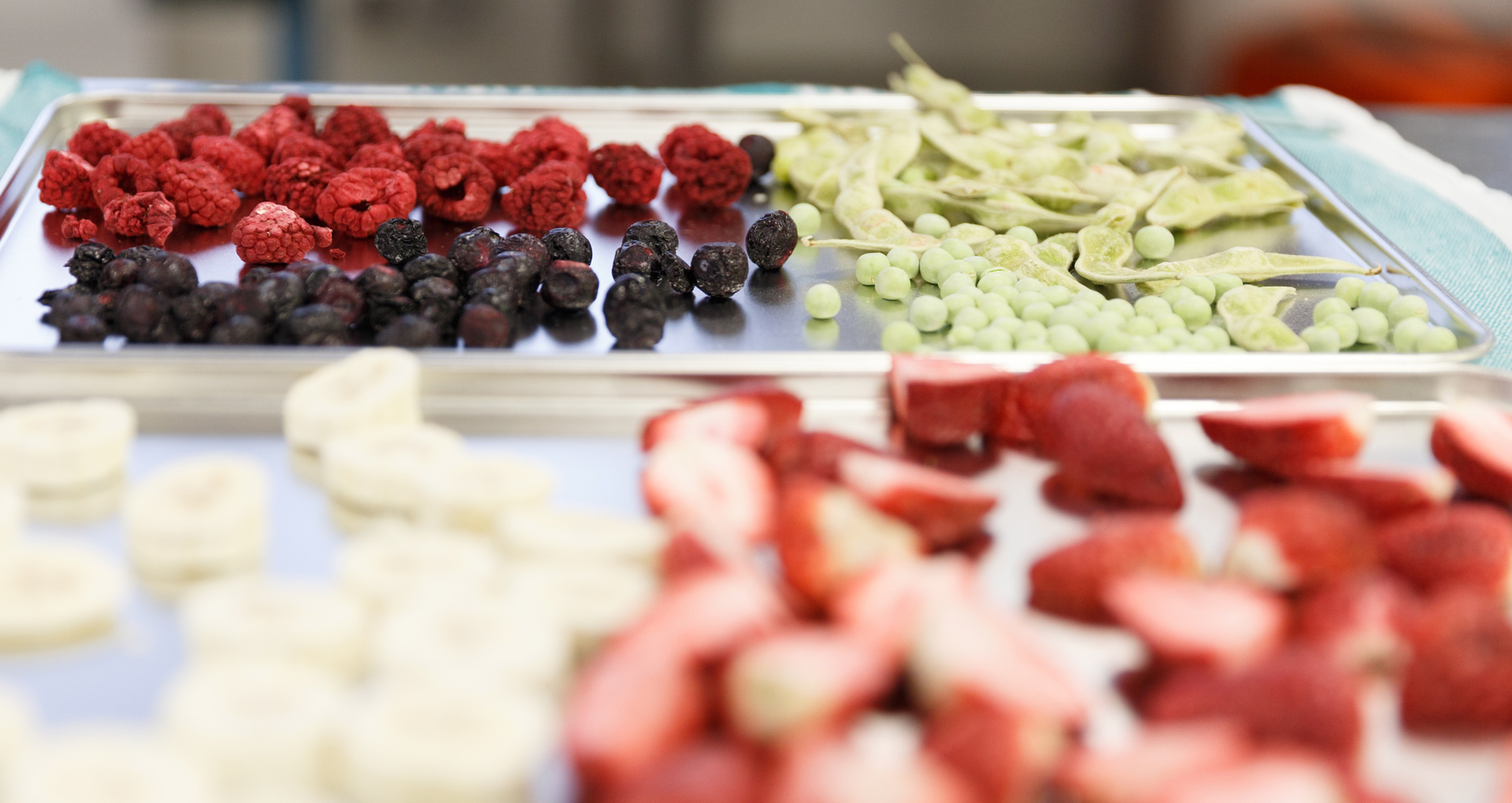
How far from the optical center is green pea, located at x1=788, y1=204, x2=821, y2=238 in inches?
64.1

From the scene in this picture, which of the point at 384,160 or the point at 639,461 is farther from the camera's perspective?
the point at 384,160

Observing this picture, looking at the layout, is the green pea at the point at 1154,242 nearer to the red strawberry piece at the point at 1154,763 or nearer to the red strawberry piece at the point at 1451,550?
the red strawberry piece at the point at 1451,550

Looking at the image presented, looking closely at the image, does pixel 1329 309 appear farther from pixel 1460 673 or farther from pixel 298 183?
pixel 298 183

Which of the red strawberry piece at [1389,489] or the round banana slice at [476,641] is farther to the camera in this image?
the red strawberry piece at [1389,489]

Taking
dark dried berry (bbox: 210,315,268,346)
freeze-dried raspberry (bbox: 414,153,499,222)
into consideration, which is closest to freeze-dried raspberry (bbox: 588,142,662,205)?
freeze-dried raspberry (bbox: 414,153,499,222)

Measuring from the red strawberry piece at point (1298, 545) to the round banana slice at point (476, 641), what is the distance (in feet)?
1.57

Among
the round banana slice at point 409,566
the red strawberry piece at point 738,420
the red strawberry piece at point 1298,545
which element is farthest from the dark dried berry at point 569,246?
the red strawberry piece at point 1298,545

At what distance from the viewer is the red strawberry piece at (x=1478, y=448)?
3.46 feet

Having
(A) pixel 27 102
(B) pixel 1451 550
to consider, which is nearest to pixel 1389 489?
(B) pixel 1451 550

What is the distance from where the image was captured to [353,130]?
1.71 m

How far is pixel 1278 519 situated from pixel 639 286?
65 centimetres

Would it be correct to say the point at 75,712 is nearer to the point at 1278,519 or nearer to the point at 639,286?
the point at 639,286

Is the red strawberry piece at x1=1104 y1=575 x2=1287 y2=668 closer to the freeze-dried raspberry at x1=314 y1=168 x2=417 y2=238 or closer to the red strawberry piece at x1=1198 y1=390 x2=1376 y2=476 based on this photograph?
the red strawberry piece at x1=1198 y1=390 x2=1376 y2=476

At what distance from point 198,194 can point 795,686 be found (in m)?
1.15
